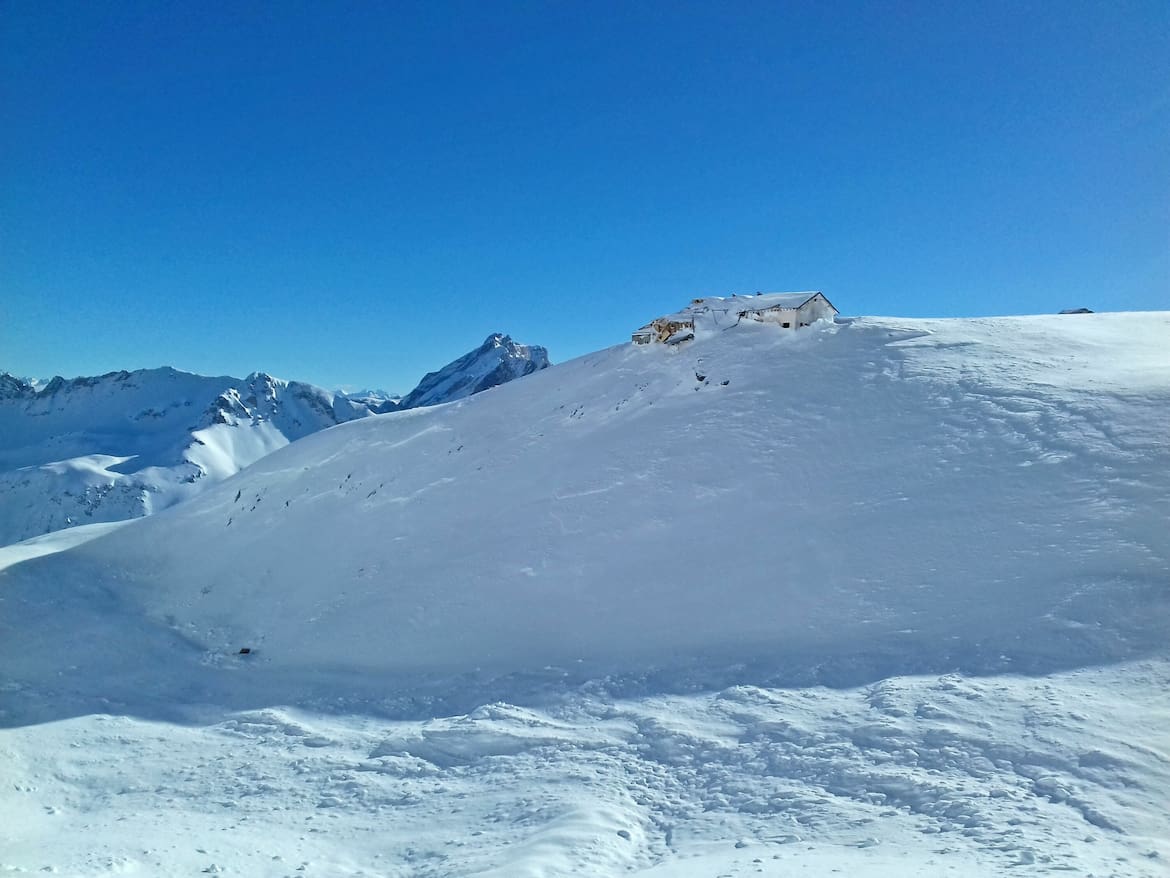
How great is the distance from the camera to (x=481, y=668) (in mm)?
14953

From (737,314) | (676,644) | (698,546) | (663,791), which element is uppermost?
(737,314)

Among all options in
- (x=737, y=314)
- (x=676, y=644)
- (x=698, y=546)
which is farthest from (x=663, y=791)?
(x=737, y=314)

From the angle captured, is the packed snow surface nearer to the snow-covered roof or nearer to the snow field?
the snow field

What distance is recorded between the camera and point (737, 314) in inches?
1312

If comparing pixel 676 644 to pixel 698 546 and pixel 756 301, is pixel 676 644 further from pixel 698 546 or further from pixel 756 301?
pixel 756 301

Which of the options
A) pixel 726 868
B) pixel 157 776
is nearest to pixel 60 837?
pixel 157 776

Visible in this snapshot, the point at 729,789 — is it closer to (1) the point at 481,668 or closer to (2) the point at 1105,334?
(1) the point at 481,668

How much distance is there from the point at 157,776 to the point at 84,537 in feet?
83.5

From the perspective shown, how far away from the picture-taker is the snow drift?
12992 mm

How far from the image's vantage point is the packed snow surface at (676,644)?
8.49 m

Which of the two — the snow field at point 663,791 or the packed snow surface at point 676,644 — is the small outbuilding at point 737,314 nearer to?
the packed snow surface at point 676,644

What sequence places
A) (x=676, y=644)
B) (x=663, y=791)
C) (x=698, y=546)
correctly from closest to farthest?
(x=663, y=791), (x=676, y=644), (x=698, y=546)

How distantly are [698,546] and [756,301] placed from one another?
797 inches

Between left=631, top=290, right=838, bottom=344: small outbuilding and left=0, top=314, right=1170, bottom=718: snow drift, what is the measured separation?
173 cm
